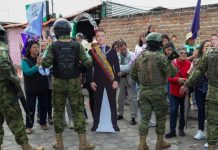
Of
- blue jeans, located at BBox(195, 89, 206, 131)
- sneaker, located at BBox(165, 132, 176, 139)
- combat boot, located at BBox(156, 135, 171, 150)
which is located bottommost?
sneaker, located at BBox(165, 132, 176, 139)

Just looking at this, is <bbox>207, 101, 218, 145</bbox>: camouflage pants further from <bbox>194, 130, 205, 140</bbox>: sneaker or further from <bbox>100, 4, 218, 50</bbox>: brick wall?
<bbox>100, 4, 218, 50</bbox>: brick wall

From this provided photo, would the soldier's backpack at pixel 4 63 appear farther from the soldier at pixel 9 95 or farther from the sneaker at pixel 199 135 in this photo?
the sneaker at pixel 199 135

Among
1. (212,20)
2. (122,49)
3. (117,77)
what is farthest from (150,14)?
(117,77)

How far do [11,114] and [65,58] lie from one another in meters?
1.14

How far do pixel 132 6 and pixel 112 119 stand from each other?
36.3 feet

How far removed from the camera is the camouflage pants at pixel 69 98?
15.8ft

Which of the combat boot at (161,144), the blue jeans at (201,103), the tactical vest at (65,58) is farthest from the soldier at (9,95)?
the blue jeans at (201,103)

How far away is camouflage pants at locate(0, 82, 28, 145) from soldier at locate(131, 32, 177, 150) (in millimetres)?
1764

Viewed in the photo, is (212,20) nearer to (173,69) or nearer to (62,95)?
(173,69)

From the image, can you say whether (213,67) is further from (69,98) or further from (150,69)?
(69,98)

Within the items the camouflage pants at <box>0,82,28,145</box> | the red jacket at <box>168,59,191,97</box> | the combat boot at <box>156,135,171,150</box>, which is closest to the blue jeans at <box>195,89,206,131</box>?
the red jacket at <box>168,59,191,97</box>

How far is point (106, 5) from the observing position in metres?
13.6

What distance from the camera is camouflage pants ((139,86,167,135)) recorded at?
470 cm

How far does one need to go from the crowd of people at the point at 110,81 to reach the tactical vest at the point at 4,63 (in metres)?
0.57
